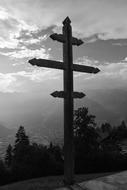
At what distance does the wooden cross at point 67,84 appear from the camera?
469 cm

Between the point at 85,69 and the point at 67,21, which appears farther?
the point at 85,69

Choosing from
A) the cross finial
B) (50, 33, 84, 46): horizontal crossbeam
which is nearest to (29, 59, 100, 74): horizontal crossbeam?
(50, 33, 84, 46): horizontal crossbeam

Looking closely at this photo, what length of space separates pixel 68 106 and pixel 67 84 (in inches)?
21.1

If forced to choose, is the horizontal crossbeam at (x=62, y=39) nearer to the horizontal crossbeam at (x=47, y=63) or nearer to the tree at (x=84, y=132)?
the horizontal crossbeam at (x=47, y=63)

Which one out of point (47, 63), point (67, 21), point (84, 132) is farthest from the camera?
point (84, 132)

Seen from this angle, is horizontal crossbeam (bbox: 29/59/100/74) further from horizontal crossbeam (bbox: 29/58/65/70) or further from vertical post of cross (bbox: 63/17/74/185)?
vertical post of cross (bbox: 63/17/74/185)

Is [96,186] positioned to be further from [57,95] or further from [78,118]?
[78,118]

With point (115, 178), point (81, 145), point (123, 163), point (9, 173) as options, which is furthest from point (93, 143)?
point (115, 178)

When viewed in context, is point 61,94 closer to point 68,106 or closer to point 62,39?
point 68,106

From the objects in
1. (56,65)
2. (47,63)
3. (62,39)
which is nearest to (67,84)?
(56,65)

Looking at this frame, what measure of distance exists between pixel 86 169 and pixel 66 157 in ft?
93.0

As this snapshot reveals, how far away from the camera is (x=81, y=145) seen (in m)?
34.7

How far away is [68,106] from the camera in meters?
4.89

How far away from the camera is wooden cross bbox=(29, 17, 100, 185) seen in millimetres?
4688
